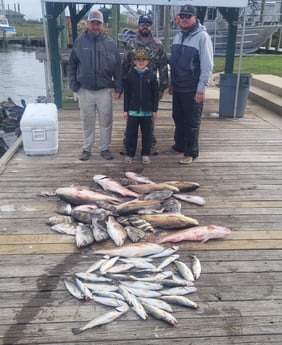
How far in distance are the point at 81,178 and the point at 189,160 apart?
1.47m

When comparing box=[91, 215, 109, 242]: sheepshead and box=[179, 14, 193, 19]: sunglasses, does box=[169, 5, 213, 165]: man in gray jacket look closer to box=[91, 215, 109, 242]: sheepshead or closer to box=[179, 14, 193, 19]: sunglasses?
box=[179, 14, 193, 19]: sunglasses

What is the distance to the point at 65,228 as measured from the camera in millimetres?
3273

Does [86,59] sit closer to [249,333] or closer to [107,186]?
[107,186]

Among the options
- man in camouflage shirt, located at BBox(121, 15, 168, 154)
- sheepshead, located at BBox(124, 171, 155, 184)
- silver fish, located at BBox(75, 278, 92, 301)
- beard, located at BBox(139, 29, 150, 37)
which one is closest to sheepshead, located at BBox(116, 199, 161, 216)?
sheepshead, located at BBox(124, 171, 155, 184)

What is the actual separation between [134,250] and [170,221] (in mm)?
548

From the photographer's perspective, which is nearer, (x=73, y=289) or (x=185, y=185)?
(x=73, y=289)

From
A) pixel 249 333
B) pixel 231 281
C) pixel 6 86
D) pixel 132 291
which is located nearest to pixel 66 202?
pixel 132 291

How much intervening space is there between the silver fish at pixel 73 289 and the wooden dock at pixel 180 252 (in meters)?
0.04

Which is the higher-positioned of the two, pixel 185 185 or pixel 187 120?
pixel 187 120

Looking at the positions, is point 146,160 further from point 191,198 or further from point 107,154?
point 191,198

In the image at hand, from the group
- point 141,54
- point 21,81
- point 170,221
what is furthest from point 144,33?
point 21,81

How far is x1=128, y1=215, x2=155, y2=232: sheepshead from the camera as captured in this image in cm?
328

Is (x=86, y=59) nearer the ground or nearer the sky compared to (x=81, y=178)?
nearer the sky

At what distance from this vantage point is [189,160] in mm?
4957
